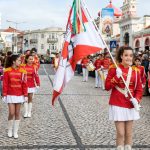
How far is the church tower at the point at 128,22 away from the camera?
2995 inches

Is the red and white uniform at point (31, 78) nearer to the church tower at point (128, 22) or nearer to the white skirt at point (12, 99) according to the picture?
the white skirt at point (12, 99)

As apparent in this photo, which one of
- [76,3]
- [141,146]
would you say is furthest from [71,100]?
[76,3]

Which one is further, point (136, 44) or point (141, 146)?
point (136, 44)

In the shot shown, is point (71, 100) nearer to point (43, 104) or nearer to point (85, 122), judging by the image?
point (43, 104)

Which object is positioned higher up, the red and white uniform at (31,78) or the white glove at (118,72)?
the white glove at (118,72)

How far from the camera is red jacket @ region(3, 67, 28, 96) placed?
25.1 ft

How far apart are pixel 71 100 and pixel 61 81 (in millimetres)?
7419

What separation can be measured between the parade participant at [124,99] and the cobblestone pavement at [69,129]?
1.23 m

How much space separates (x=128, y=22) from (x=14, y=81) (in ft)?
241

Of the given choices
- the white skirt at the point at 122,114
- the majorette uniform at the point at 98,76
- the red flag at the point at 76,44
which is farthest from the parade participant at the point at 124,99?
the majorette uniform at the point at 98,76

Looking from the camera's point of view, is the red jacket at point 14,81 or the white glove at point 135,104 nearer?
the white glove at point 135,104

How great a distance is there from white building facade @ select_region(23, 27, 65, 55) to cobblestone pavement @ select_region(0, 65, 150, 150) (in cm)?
12590

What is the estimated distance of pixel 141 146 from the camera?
22.5ft

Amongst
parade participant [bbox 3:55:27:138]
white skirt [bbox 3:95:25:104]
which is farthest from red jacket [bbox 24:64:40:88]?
white skirt [bbox 3:95:25:104]
